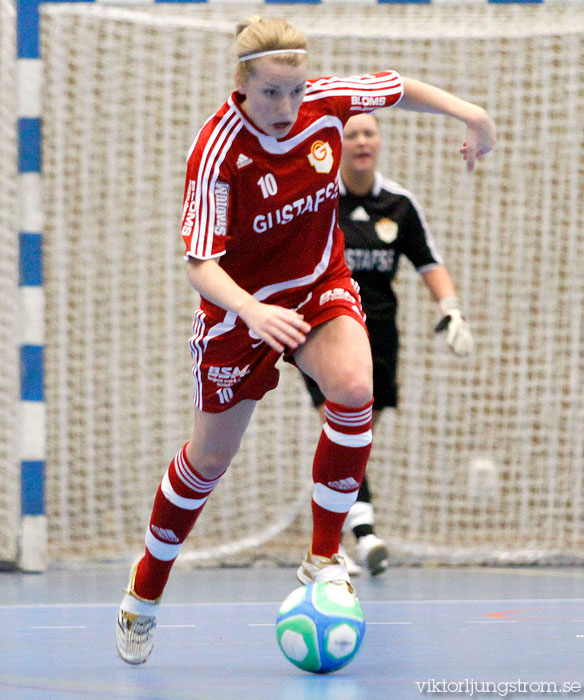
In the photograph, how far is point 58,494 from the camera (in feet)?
→ 19.6

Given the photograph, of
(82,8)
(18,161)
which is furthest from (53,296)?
(82,8)

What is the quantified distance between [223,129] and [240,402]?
67 cm

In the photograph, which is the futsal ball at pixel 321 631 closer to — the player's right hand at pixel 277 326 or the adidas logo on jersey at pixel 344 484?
the adidas logo on jersey at pixel 344 484

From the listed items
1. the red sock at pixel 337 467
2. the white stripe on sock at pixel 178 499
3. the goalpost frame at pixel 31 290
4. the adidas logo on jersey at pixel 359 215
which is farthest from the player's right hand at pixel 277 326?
the goalpost frame at pixel 31 290

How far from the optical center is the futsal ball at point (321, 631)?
2.68 meters

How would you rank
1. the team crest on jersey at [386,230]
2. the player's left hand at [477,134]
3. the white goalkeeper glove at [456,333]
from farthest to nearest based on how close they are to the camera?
the team crest on jersey at [386,230], the white goalkeeper glove at [456,333], the player's left hand at [477,134]

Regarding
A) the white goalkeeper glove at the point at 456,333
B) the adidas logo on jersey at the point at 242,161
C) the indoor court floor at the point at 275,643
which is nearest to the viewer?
the indoor court floor at the point at 275,643

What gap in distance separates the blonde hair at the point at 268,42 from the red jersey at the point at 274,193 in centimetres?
12

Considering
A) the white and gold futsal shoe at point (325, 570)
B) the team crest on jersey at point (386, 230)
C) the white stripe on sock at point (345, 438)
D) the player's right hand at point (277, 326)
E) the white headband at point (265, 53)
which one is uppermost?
the white headband at point (265, 53)

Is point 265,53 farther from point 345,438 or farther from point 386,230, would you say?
point 386,230

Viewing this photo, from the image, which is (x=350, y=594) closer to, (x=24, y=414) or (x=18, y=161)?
(x=24, y=414)

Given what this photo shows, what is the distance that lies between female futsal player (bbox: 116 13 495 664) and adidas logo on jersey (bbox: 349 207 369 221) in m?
1.81

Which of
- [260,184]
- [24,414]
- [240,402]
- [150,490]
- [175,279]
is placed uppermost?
[260,184]

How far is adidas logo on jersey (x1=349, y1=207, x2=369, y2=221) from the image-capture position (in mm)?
5117
